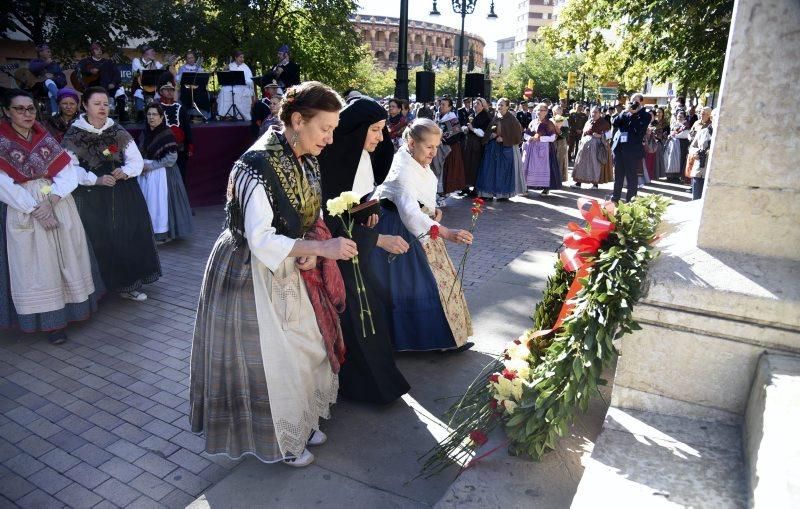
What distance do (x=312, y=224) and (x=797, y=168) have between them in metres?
2.04

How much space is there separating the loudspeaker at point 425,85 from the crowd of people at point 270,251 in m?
7.32

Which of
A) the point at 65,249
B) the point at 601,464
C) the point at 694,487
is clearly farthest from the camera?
the point at 65,249

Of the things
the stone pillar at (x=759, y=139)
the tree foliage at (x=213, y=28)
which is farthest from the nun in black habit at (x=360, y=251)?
the tree foliage at (x=213, y=28)

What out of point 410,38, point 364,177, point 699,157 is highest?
point 410,38

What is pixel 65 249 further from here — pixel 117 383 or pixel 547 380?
pixel 547 380

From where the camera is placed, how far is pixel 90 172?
17.5ft

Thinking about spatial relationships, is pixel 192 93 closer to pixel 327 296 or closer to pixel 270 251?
pixel 327 296

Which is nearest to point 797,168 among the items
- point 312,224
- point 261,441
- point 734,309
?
point 734,309

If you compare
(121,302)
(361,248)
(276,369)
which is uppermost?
(361,248)

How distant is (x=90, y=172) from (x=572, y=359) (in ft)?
15.6

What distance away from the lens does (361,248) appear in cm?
335

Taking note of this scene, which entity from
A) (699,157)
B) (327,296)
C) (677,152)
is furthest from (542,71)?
(327,296)

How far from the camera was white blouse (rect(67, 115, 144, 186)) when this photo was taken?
5.16m

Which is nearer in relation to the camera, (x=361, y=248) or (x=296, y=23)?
(x=361, y=248)
